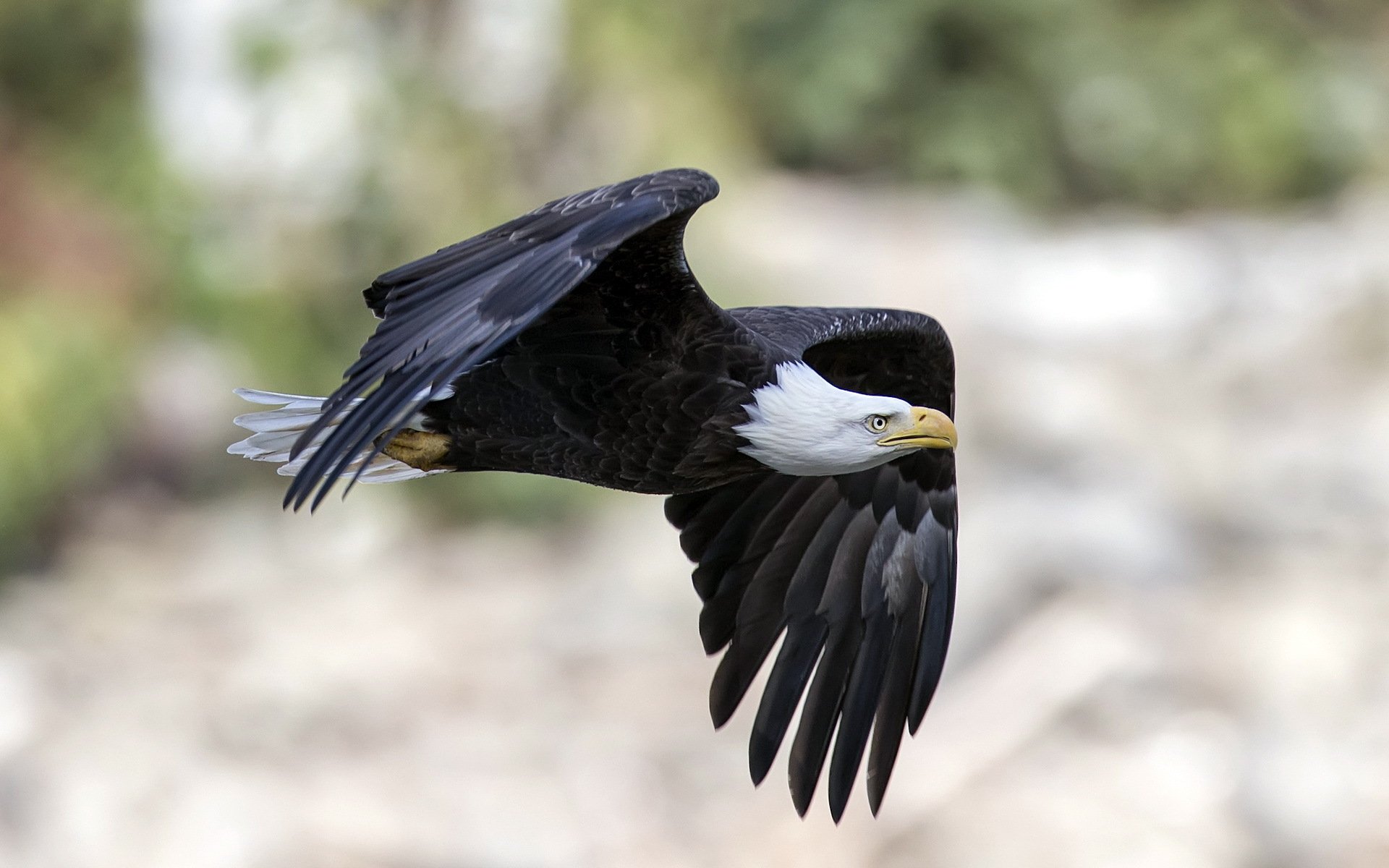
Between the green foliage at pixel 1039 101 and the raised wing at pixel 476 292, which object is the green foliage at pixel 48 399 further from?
the raised wing at pixel 476 292

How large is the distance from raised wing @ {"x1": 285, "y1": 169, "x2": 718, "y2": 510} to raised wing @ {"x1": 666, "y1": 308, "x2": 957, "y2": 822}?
3.87 ft

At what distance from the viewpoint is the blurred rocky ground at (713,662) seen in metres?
7.70

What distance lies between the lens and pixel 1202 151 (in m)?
14.1

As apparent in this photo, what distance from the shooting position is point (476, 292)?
347cm

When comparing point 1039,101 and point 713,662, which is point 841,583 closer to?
point 713,662

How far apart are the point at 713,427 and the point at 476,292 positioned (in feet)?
2.14

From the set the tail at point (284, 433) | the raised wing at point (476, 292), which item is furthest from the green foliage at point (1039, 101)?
the raised wing at point (476, 292)

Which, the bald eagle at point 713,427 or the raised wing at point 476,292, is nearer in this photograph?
the raised wing at point 476,292

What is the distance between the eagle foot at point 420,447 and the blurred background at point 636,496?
3631 millimetres

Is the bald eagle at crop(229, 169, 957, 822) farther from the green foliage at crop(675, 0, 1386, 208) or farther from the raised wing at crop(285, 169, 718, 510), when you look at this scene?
the green foliage at crop(675, 0, 1386, 208)

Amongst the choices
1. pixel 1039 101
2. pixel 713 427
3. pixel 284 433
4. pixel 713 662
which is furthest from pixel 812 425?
pixel 1039 101

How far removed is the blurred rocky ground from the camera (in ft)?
25.3

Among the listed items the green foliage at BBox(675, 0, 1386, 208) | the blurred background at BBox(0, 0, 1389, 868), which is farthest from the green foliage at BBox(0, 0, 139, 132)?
the green foliage at BBox(675, 0, 1386, 208)

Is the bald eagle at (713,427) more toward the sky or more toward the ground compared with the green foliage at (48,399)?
more toward the ground
